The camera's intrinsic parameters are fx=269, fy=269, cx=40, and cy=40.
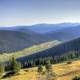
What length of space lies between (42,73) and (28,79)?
13.3m

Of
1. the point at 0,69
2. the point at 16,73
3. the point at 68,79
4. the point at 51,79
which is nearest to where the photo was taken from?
the point at 68,79

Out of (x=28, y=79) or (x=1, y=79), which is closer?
(x=28, y=79)

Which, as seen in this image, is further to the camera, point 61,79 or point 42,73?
point 42,73

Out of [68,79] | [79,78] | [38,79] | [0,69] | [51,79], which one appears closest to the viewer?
[79,78]

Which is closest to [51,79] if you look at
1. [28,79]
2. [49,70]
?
[28,79]

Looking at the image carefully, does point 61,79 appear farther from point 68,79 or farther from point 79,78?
point 79,78

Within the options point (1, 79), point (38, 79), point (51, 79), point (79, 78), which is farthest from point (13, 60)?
point (79, 78)

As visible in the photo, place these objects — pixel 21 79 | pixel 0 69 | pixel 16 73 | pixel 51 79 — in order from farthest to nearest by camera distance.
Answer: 1. pixel 0 69
2. pixel 16 73
3. pixel 21 79
4. pixel 51 79

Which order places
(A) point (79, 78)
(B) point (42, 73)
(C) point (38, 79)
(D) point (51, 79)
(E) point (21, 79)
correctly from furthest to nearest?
1. (B) point (42, 73)
2. (E) point (21, 79)
3. (C) point (38, 79)
4. (D) point (51, 79)
5. (A) point (79, 78)

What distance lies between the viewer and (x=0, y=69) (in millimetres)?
162125

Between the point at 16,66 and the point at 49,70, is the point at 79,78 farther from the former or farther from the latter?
the point at 16,66

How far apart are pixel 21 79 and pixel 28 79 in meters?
3.60

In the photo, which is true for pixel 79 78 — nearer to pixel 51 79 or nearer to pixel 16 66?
pixel 51 79

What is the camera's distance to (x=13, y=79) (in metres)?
127
